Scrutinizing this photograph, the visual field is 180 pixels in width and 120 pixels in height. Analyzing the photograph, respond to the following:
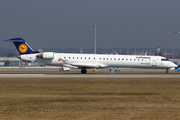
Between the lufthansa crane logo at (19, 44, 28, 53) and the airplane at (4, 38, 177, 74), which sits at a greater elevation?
the lufthansa crane logo at (19, 44, 28, 53)

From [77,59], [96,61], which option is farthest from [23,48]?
[96,61]

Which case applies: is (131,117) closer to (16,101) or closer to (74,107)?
(74,107)

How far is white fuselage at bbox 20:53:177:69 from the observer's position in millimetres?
40250

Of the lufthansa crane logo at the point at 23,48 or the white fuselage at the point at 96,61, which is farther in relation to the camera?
the lufthansa crane logo at the point at 23,48

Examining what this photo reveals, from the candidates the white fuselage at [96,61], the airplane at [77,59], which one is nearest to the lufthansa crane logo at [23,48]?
the airplane at [77,59]

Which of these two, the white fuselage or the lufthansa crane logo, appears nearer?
the white fuselage

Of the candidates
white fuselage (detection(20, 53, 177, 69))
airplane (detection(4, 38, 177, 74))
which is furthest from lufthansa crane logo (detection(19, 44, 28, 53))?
white fuselage (detection(20, 53, 177, 69))

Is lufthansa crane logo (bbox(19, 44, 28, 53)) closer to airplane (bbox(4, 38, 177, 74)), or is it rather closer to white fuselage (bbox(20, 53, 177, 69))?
airplane (bbox(4, 38, 177, 74))

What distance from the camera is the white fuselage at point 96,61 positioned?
4025 centimetres

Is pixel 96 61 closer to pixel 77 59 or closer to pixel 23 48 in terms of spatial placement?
pixel 77 59

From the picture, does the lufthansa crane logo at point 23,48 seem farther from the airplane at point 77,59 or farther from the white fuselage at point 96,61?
the white fuselage at point 96,61

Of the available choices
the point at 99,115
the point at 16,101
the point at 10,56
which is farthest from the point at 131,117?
the point at 10,56

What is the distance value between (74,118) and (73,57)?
3028 centimetres

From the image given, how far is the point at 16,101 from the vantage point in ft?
48.4
